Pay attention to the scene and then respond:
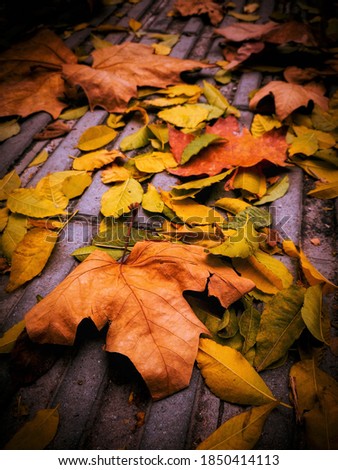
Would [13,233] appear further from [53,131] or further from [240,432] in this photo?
[240,432]

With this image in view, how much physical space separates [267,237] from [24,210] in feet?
2.96

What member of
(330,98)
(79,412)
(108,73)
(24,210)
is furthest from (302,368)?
Result: (108,73)

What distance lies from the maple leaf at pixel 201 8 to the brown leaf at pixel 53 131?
58.2 inches

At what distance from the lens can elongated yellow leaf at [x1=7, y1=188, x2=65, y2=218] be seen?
116 cm

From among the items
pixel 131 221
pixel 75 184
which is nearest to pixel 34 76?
pixel 75 184

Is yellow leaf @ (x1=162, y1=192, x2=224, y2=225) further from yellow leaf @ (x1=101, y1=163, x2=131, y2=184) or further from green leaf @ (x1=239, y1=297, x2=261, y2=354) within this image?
green leaf @ (x1=239, y1=297, x2=261, y2=354)

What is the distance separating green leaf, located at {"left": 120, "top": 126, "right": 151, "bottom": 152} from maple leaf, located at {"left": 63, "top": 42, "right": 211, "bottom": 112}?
0.22 m

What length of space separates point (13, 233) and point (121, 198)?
1.35ft

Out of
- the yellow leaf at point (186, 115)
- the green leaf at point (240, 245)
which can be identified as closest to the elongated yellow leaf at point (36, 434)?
the green leaf at point (240, 245)

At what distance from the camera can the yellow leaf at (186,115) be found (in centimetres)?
148

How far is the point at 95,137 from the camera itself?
1.48 meters

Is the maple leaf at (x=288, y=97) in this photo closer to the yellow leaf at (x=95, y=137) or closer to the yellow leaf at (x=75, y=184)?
the yellow leaf at (x=95, y=137)
